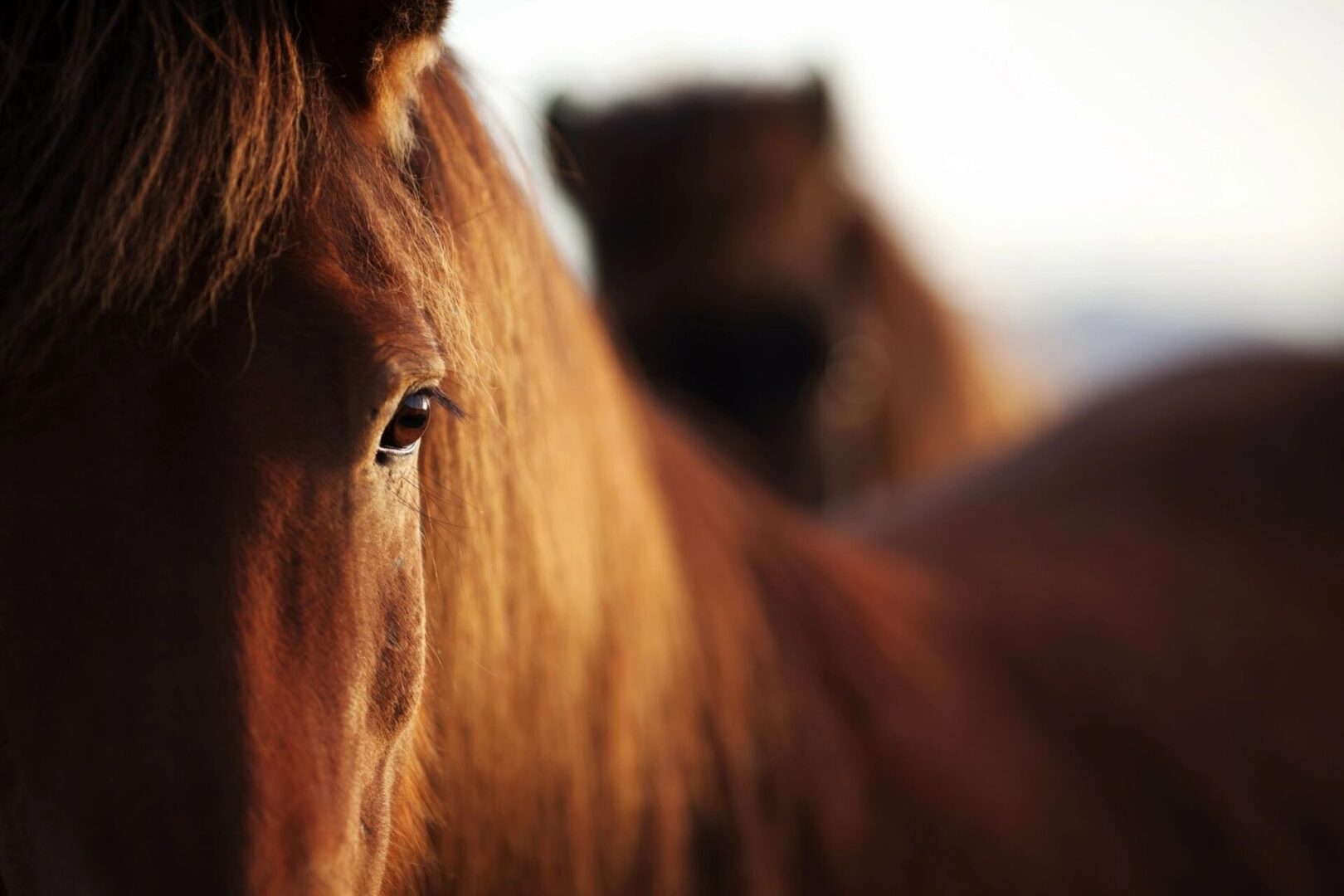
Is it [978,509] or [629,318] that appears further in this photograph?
[629,318]

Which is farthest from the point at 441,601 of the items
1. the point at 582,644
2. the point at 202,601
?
the point at 202,601

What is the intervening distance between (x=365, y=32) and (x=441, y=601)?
491 millimetres

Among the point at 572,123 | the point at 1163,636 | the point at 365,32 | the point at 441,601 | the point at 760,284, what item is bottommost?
the point at 1163,636

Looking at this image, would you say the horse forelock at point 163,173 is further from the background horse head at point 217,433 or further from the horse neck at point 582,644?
the horse neck at point 582,644

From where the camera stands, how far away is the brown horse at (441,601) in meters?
Result: 0.73

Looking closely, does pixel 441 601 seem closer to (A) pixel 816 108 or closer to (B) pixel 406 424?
(B) pixel 406 424

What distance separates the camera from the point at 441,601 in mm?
1085

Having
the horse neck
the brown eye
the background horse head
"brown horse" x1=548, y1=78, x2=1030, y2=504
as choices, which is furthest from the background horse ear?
"brown horse" x1=548, y1=78, x2=1030, y2=504

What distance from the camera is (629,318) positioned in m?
4.00

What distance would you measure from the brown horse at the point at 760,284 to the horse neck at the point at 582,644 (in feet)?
7.47

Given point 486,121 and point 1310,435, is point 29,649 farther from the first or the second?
point 1310,435

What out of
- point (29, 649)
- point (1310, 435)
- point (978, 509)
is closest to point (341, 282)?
point (29, 649)

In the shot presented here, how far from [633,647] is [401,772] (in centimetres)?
39

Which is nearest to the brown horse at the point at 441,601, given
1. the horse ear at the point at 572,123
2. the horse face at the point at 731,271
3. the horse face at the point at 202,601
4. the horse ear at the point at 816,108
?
the horse face at the point at 202,601
